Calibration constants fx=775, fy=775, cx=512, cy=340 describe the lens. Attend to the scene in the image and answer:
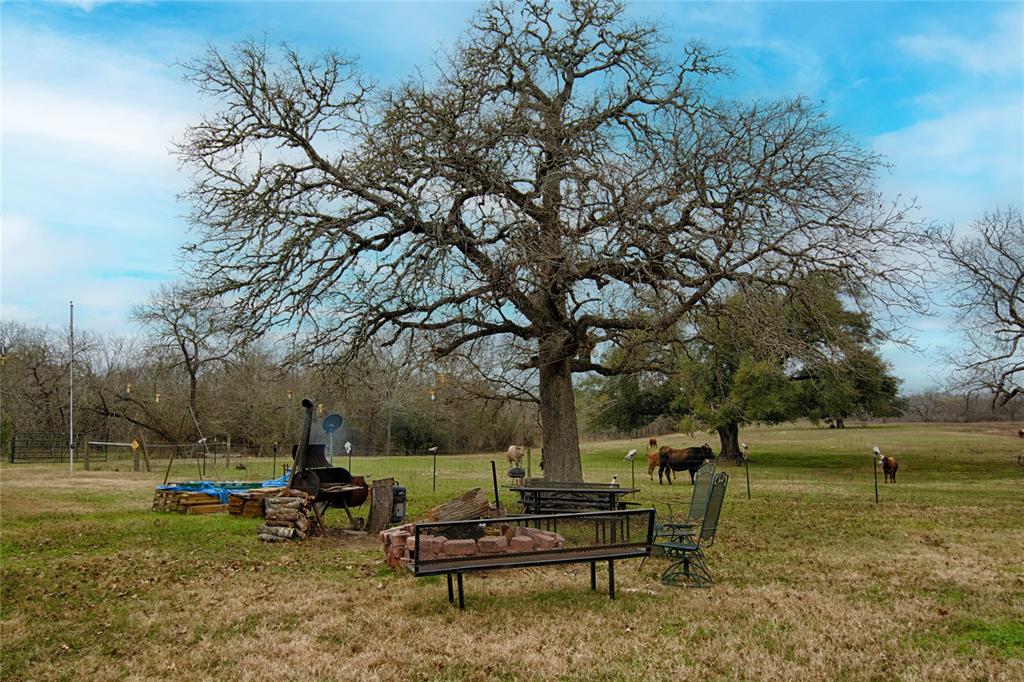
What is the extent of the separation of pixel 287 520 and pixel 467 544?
5.09 metres

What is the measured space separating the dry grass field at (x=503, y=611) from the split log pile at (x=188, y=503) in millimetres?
1538

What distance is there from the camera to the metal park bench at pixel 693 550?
8328 millimetres

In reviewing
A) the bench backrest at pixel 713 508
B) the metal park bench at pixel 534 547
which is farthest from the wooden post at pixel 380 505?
the bench backrest at pixel 713 508

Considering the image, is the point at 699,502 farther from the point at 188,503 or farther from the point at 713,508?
the point at 188,503

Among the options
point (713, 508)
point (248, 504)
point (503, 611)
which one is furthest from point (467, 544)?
point (248, 504)

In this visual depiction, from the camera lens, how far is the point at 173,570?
31.0ft

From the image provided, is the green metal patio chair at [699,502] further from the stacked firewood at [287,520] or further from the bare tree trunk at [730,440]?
the bare tree trunk at [730,440]

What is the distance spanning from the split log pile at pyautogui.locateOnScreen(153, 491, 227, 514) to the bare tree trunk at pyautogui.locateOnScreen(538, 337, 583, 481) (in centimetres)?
669

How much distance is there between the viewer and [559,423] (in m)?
15.1

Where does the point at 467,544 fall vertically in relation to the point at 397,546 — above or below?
above

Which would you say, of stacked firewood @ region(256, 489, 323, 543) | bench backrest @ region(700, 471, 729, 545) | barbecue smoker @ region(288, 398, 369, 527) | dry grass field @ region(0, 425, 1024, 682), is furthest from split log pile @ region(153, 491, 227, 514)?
bench backrest @ region(700, 471, 729, 545)

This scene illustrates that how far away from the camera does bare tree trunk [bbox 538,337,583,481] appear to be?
14.9m

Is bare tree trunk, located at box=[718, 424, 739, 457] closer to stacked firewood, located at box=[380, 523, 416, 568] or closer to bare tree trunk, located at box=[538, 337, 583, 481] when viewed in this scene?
bare tree trunk, located at box=[538, 337, 583, 481]

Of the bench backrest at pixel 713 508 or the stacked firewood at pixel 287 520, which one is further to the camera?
the stacked firewood at pixel 287 520
